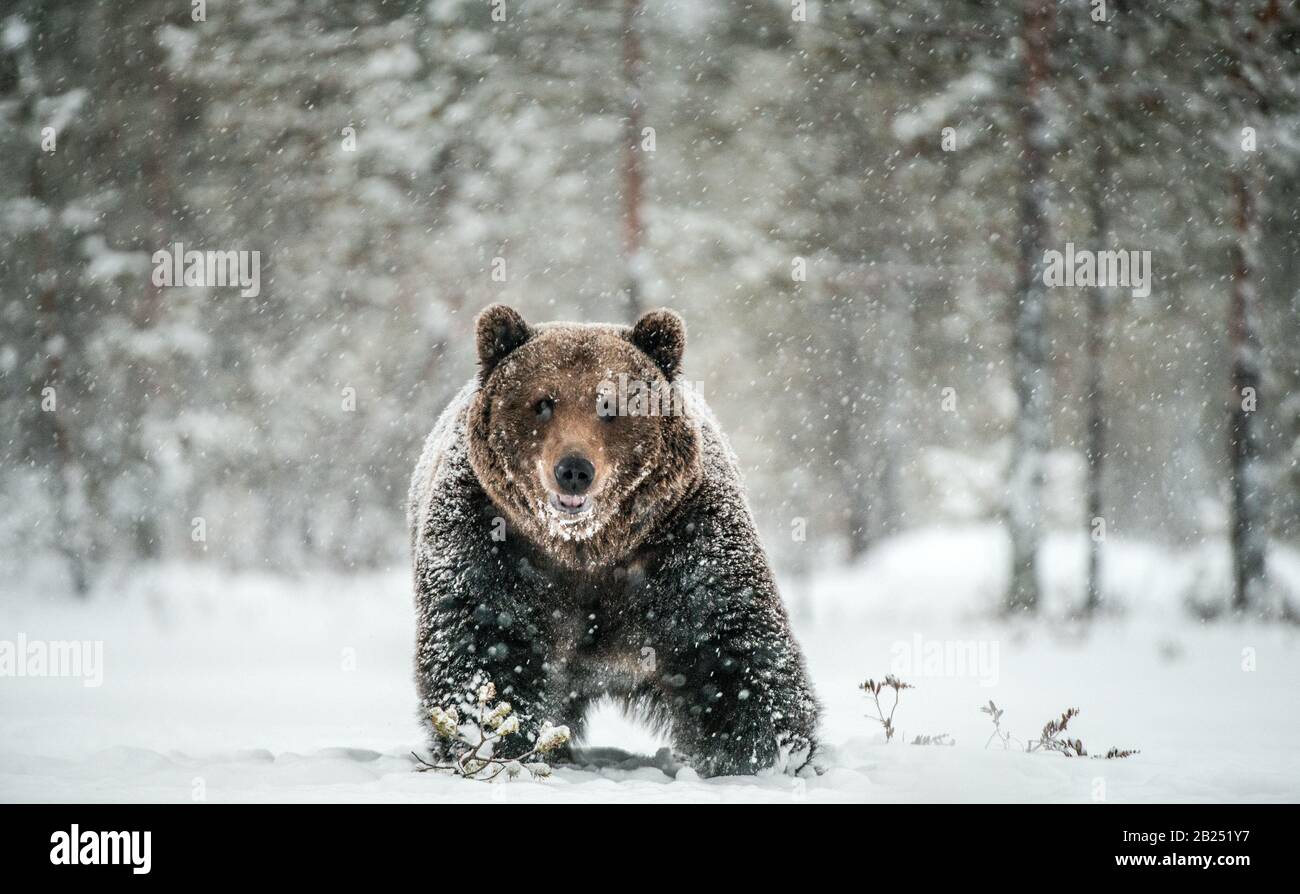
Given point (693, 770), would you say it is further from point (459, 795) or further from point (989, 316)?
point (989, 316)

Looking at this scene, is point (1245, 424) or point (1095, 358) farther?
point (1095, 358)

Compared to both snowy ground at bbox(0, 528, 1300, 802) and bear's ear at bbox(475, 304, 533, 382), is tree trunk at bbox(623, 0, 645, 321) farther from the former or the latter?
bear's ear at bbox(475, 304, 533, 382)

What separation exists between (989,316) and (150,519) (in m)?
11.5

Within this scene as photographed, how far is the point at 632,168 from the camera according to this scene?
12.2 m

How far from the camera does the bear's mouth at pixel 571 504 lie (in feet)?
14.0

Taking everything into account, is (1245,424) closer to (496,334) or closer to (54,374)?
(496,334)
